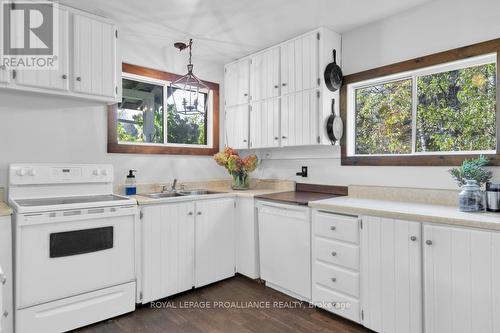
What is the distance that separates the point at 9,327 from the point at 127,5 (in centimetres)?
244

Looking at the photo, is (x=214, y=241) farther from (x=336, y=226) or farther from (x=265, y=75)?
(x=265, y=75)

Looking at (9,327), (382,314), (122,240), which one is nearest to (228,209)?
(122,240)

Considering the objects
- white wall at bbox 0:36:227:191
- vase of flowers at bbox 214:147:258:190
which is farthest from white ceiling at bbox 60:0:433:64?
vase of flowers at bbox 214:147:258:190

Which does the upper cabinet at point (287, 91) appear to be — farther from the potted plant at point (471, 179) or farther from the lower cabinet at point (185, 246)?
the potted plant at point (471, 179)

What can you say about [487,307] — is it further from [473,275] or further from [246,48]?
[246,48]

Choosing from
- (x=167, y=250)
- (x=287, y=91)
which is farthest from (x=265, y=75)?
(x=167, y=250)

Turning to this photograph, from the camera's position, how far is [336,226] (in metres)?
2.29

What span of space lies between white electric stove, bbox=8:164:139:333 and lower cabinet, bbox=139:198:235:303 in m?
0.13

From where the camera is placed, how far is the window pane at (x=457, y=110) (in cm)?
224

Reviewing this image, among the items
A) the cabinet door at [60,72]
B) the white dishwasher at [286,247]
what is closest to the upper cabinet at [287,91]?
the white dishwasher at [286,247]

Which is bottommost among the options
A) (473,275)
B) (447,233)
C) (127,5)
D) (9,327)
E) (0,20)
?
(9,327)

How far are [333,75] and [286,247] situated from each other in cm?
165

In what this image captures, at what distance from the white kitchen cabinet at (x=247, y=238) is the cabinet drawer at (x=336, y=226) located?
2.41ft

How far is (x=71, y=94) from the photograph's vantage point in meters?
2.46
